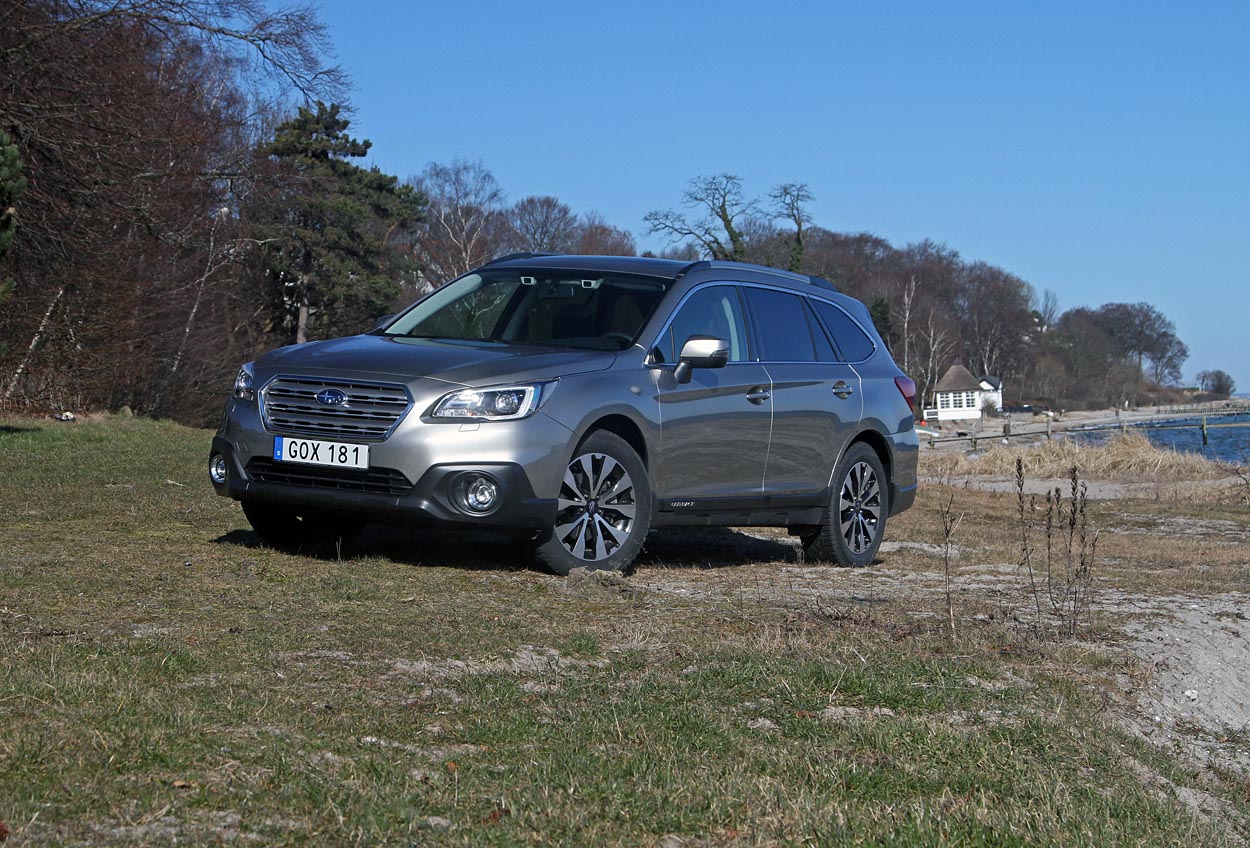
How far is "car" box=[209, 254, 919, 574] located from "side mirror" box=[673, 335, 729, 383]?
0.5 inches

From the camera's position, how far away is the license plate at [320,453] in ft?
24.5

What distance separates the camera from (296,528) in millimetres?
8664

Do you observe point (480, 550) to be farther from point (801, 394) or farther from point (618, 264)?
point (801, 394)

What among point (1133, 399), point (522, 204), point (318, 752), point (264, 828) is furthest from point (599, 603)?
point (1133, 399)

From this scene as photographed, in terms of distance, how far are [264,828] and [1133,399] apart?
16608cm

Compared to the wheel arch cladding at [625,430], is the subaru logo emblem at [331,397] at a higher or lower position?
higher

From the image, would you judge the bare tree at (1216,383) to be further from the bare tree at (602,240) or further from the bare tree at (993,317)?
the bare tree at (602,240)

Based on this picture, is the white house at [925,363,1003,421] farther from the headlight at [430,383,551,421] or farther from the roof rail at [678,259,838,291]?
the headlight at [430,383,551,421]

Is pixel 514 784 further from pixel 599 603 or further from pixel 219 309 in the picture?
pixel 219 309

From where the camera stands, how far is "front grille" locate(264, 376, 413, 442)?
7461mm

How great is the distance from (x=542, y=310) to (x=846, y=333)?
2.68m

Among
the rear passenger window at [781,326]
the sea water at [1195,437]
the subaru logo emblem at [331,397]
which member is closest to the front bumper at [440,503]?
the subaru logo emblem at [331,397]

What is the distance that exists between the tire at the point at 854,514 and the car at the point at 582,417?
2 cm

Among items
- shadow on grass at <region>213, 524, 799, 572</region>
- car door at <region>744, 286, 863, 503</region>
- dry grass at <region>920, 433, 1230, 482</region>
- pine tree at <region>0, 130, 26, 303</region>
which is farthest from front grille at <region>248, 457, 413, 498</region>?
dry grass at <region>920, 433, 1230, 482</region>
